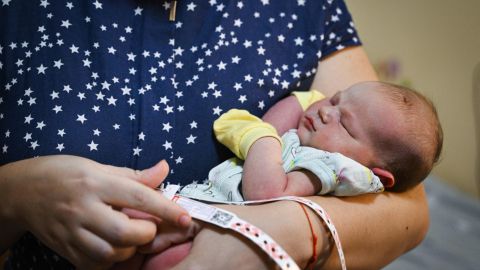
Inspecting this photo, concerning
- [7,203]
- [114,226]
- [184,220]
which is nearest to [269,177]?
[184,220]

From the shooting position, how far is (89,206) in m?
0.67

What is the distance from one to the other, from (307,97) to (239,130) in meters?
0.26

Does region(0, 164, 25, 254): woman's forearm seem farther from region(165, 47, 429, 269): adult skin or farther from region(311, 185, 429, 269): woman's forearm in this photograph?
region(311, 185, 429, 269): woman's forearm

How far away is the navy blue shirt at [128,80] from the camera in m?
0.85

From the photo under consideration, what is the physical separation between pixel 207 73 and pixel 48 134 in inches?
13.9

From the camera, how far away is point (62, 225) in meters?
0.70

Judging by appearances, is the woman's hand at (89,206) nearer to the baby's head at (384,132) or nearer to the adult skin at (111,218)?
the adult skin at (111,218)

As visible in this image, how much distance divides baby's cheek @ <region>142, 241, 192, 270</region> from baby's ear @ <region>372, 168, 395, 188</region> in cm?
44

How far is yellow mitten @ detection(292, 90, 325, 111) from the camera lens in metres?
1.08

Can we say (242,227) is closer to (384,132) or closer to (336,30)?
(384,132)

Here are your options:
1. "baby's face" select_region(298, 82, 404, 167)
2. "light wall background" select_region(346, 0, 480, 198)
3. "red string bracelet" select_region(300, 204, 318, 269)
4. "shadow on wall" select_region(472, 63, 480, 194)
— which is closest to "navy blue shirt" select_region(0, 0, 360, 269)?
"baby's face" select_region(298, 82, 404, 167)

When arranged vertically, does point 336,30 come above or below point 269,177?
above

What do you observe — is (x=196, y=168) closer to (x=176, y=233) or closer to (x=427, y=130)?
(x=176, y=233)

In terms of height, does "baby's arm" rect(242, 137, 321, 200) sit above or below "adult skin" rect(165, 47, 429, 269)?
above
